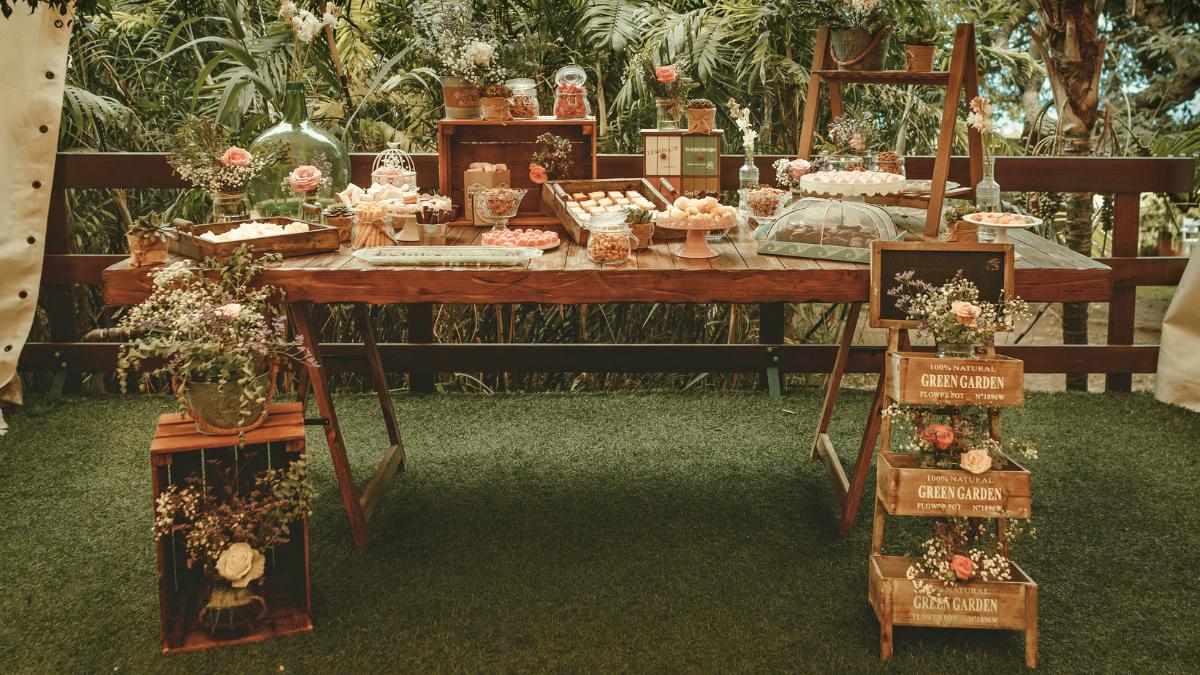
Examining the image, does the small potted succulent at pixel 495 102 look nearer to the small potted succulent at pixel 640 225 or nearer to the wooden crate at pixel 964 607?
the small potted succulent at pixel 640 225

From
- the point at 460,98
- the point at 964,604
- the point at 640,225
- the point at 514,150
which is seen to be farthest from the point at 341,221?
the point at 964,604

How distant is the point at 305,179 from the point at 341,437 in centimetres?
76

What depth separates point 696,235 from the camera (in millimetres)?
2789

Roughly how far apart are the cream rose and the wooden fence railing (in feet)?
5.17

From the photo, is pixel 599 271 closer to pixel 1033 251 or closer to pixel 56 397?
pixel 1033 251

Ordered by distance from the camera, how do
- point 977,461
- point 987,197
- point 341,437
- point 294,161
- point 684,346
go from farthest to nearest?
point 684,346, point 294,161, point 341,437, point 987,197, point 977,461

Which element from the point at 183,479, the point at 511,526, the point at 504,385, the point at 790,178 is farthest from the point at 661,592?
the point at 504,385

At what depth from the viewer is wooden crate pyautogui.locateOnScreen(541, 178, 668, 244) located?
315 cm

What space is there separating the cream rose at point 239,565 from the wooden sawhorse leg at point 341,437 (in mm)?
384

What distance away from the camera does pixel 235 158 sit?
2969 millimetres

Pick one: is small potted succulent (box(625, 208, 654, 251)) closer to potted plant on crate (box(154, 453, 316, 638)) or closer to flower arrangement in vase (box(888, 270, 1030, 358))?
flower arrangement in vase (box(888, 270, 1030, 358))

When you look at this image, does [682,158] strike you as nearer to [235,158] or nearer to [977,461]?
[235,158]

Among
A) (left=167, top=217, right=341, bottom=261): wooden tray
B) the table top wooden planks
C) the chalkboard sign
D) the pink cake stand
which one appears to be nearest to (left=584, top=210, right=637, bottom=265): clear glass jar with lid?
the table top wooden planks

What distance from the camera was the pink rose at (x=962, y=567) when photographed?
2.41 meters
